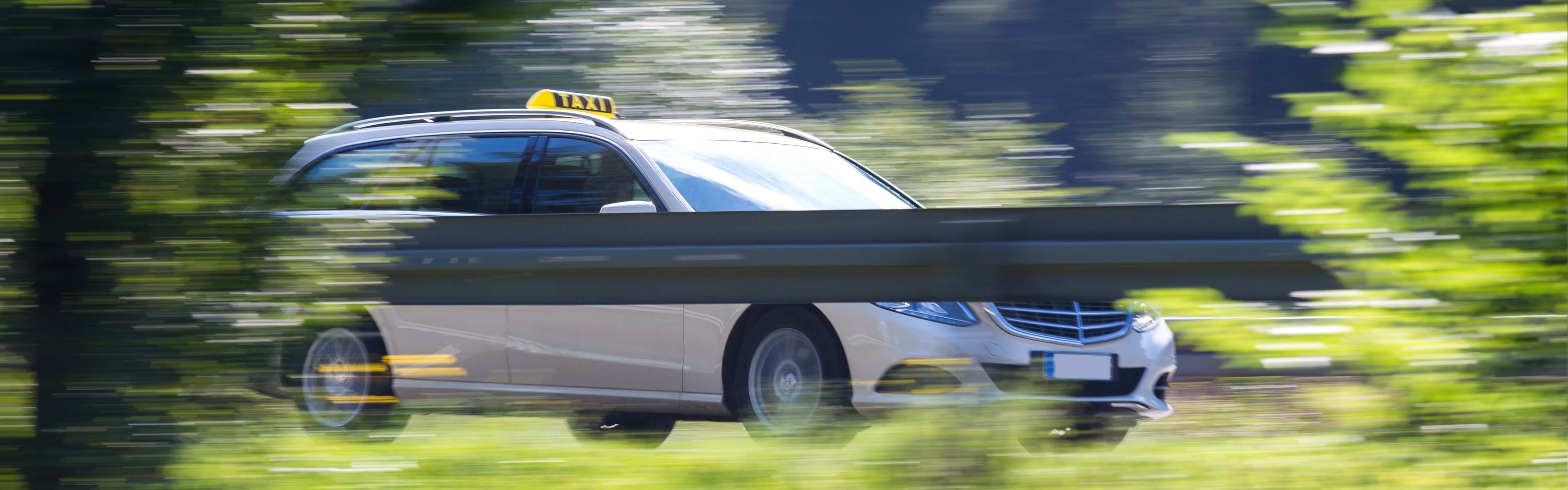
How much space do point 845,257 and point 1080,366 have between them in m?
1.29

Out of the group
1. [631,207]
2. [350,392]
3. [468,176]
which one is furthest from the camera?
[631,207]

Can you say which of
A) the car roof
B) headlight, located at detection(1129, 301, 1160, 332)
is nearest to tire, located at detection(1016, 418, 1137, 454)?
headlight, located at detection(1129, 301, 1160, 332)

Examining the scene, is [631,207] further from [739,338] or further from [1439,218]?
[1439,218]

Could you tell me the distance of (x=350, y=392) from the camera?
299 cm

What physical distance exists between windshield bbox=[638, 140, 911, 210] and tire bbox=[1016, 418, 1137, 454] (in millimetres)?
1619

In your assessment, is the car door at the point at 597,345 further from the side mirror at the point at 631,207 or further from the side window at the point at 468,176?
the side window at the point at 468,176

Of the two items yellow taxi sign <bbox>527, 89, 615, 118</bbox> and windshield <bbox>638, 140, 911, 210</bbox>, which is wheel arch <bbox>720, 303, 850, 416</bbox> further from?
yellow taxi sign <bbox>527, 89, 615, 118</bbox>

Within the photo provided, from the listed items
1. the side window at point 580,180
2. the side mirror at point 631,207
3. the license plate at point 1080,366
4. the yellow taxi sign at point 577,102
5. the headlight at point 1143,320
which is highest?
the yellow taxi sign at point 577,102

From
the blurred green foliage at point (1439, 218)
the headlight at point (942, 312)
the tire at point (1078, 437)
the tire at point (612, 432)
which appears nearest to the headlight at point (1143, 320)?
the tire at point (1078, 437)

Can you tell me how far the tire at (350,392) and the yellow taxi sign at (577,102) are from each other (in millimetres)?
1361

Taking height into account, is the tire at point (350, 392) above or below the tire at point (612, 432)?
above

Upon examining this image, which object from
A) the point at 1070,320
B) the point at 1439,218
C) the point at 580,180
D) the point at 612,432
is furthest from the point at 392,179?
the point at 1070,320

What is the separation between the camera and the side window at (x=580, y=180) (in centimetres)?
440

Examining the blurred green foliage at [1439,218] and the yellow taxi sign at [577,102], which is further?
the yellow taxi sign at [577,102]
